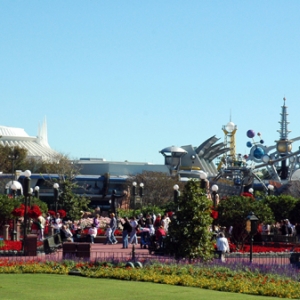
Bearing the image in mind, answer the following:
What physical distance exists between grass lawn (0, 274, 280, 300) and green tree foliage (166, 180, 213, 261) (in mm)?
5630

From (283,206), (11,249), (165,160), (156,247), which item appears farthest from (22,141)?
(156,247)

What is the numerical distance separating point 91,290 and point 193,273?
392 cm

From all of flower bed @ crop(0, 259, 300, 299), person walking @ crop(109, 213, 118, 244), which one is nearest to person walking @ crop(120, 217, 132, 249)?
person walking @ crop(109, 213, 118, 244)

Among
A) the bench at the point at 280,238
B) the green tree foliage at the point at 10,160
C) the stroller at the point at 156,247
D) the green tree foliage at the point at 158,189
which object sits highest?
the green tree foliage at the point at 10,160

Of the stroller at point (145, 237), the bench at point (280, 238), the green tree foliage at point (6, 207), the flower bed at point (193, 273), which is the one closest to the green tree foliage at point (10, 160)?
the green tree foliage at point (6, 207)

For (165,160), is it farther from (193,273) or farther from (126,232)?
(193,273)

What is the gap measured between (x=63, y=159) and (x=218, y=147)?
60.8 metres

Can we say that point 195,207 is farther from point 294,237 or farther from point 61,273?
point 294,237

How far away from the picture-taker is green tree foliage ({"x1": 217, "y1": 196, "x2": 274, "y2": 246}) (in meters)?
34.6

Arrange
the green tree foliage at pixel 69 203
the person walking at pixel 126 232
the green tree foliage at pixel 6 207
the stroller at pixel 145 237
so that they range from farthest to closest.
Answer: the green tree foliage at pixel 69 203 → the stroller at pixel 145 237 → the green tree foliage at pixel 6 207 → the person walking at pixel 126 232

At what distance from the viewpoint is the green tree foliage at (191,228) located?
24641 mm

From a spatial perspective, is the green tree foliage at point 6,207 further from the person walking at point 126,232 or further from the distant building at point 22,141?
the distant building at point 22,141

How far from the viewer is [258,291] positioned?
676 inches

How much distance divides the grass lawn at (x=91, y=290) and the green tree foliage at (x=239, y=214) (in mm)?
15716
